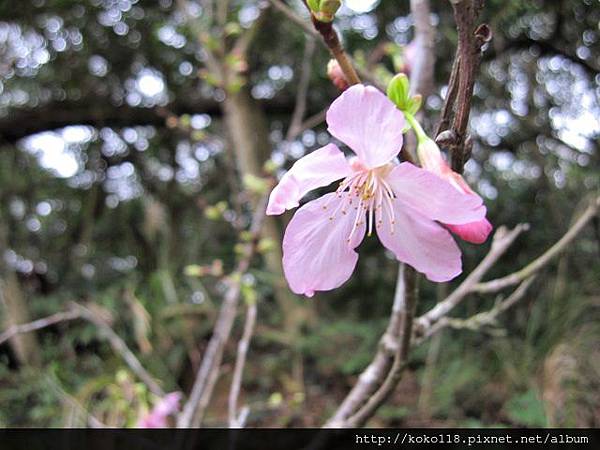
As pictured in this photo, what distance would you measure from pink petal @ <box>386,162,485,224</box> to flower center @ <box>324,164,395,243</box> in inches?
0.6

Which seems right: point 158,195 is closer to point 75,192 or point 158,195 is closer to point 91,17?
point 75,192

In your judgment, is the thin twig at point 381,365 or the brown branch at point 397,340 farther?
the thin twig at point 381,365

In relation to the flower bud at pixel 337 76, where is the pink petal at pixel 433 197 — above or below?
below

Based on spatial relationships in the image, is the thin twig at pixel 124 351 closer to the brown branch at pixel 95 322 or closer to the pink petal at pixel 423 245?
the brown branch at pixel 95 322

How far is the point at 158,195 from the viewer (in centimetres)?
291

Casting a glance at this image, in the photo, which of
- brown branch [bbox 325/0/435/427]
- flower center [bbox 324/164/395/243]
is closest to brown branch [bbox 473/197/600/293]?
brown branch [bbox 325/0/435/427]

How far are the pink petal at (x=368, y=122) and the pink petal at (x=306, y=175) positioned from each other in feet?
0.05

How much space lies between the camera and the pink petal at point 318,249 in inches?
15.8

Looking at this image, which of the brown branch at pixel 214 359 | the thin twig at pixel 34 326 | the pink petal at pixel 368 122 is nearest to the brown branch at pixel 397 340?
the pink petal at pixel 368 122

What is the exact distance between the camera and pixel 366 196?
0.42 metres

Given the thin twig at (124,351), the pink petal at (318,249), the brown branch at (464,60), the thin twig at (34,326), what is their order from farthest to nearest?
the thin twig at (124,351)
the thin twig at (34,326)
the pink petal at (318,249)
the brown branch at (464,60)

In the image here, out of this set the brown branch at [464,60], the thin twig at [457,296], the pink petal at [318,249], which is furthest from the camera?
the thin twig at [457,296]

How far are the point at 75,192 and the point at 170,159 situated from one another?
1.81 feet

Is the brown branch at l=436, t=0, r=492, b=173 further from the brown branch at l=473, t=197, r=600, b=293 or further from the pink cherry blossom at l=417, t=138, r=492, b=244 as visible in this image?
the brown branch at l=473, t=197, r=600, b=293
